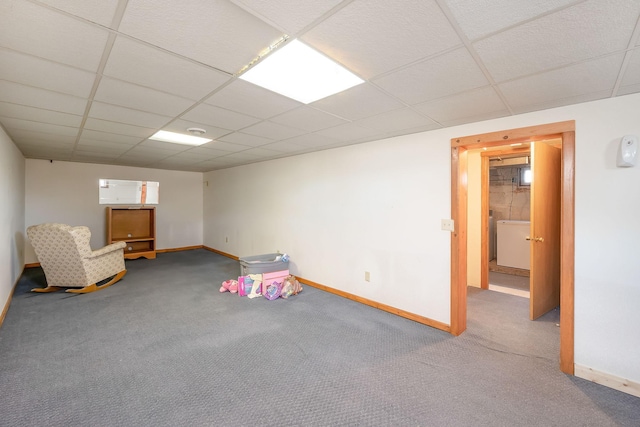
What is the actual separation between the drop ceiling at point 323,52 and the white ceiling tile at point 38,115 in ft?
0.07

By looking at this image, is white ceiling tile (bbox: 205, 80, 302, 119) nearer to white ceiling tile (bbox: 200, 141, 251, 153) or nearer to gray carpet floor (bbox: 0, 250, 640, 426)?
white ceiling tile (bbox: 200, 141, 251, 153)

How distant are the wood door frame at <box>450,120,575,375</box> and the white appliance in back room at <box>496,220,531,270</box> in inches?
128

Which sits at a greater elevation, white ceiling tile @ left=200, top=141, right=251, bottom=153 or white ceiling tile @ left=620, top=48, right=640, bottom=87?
white ceiling tile @ left=200, top=141, right=251, bottom=153

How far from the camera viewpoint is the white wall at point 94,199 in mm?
5492

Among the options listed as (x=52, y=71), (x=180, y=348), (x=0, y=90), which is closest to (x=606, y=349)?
(x=180, y=348)

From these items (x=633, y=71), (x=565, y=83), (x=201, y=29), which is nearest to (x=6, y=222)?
(x=201, y=29)

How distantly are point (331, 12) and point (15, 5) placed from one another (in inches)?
51.5

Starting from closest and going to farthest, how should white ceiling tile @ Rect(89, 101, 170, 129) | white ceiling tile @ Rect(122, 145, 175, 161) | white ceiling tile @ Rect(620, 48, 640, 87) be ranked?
white ceiling tile @ Rect(620, 48, 640, 87) < white ceiling tile @ Rect(89, 101, 170, 129) < white ceiling tile @ Rect(122, 145, 175, 161)

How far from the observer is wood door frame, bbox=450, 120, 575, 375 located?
84.9 inches

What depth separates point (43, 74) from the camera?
1717mm

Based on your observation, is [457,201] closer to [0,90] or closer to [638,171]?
[638,171]

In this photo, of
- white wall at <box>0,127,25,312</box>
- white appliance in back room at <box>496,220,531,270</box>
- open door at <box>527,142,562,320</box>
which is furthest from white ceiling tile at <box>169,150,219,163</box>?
white appliance in back room at <box>496,220,531,270</box>

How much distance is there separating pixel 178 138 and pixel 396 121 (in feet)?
9.01

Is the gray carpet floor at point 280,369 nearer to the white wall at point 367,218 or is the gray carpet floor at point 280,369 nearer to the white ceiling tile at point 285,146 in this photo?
the white wall at point 367,218
